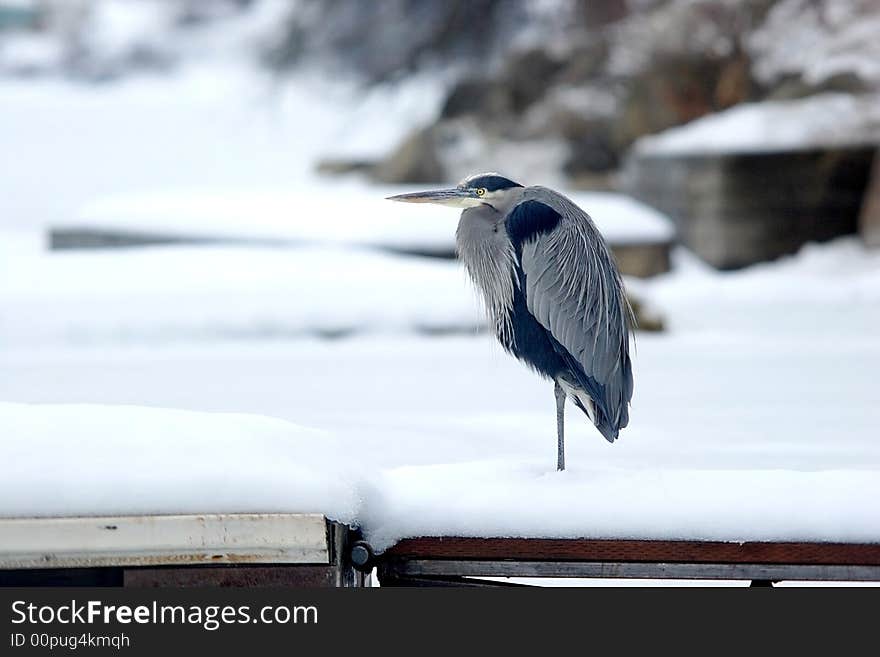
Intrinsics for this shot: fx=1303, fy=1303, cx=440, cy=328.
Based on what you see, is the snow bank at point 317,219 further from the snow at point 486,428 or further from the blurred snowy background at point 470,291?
the snow at point 486,428

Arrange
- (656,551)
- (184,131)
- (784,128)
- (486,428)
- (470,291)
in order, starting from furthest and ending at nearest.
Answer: (184,131) → (784,128) → (470,291) → (486,428) → (656,551)

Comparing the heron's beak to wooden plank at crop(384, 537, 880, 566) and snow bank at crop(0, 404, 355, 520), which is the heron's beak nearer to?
snow bank at crop(0, 404, 355, 520)

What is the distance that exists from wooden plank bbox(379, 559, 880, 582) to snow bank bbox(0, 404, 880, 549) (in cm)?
6

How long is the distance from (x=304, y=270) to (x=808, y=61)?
6.15 metres

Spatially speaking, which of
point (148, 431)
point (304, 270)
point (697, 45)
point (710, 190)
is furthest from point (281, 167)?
point (148, 431)

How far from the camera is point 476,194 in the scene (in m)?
2.70

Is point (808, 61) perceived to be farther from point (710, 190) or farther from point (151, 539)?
point (151, 539)

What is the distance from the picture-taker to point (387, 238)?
27.0 feet

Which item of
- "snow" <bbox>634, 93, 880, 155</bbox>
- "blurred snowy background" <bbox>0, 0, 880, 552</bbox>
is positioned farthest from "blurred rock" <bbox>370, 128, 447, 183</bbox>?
"snow" <bbox>634, 93, 880, 155</bbox>

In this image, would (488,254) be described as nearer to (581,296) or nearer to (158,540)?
(581,296)

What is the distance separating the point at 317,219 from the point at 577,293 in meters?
6.17

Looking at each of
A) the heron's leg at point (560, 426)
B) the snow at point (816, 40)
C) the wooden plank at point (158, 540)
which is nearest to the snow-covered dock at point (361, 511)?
the wooden plank at point (158, 540)

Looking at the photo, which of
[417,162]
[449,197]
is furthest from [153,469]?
[417,162]

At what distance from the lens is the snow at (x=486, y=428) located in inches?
89.7
